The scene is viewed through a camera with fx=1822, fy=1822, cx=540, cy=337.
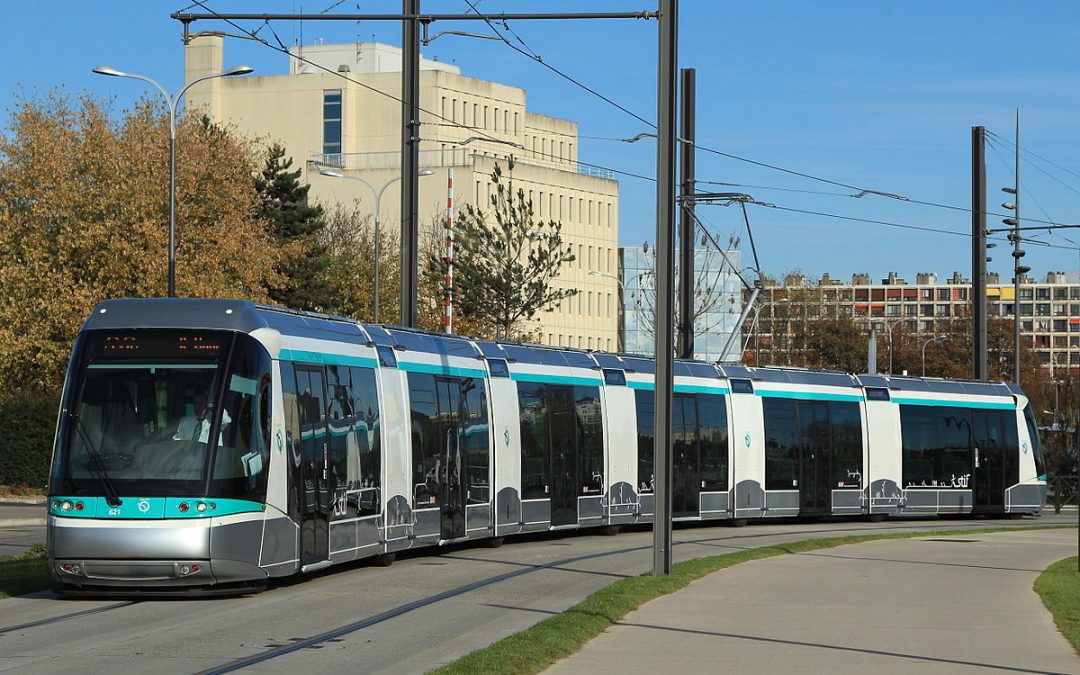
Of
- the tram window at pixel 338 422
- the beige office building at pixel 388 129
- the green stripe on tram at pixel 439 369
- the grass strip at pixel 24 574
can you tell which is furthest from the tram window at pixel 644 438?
the beige office building at pixel 388 129

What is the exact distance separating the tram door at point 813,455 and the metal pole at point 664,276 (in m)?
15.0

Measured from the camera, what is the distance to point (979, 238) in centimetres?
4909

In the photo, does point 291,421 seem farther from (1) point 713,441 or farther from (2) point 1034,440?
(2) point 1034,440

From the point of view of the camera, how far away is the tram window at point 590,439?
95.5 feet

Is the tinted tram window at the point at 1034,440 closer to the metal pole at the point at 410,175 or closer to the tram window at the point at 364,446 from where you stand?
the metal pole at the point at 410,175

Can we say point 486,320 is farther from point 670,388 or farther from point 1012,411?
point 670,388

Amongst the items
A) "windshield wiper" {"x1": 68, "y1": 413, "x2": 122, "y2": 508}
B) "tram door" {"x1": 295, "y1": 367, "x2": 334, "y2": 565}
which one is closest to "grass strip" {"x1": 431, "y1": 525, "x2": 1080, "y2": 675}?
Answer: "tram door" {"x1": 295, "y1": 367, "x2": 334, "y2": 565}

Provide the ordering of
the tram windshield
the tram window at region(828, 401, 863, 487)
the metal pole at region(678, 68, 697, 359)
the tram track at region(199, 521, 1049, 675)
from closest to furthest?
Result: the tram track at region(199, 521, 1049, 675) < the tram windshield < the tram window at region(828, 401, 863, 487) < the metal pole at region(678, 68, 697, 359)

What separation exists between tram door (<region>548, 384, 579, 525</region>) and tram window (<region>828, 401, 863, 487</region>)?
28.8 ft

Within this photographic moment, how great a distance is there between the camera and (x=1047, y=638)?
15102 mm

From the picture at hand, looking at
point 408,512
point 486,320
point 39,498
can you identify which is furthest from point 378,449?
point 486,320

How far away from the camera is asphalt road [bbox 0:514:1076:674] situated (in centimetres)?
1339

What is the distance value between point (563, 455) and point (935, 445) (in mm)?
12286

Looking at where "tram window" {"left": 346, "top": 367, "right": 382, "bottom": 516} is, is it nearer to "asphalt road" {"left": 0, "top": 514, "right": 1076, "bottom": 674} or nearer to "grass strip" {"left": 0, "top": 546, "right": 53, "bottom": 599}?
"asphalt road" {"left": 0, "top": 514, "right": 1076, "bottom": 674}
